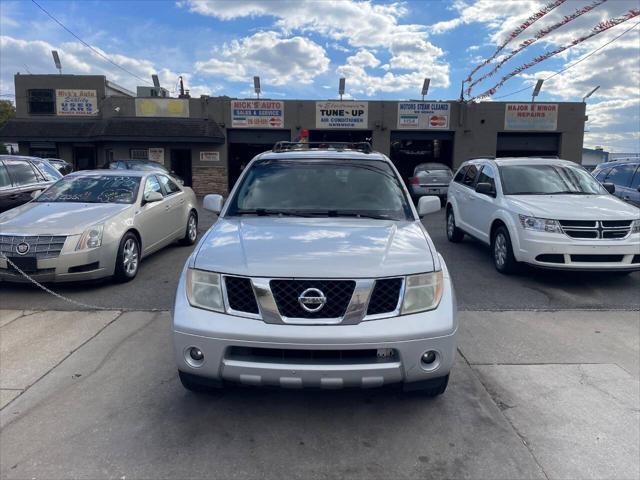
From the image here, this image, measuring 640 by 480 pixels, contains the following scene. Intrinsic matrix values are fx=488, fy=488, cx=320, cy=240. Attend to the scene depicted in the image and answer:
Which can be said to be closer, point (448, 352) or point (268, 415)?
point (448, 352)

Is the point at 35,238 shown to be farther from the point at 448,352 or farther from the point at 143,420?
the point at 448,352

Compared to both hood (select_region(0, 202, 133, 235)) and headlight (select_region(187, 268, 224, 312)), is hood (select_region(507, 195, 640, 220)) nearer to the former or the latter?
headlight (select_region(187, 268, 224, 312))

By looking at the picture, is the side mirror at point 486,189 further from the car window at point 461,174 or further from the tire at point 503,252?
the car window at point 461,174

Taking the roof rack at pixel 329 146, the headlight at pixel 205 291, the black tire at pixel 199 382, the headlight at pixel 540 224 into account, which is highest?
the roof rack at pixel 329 146

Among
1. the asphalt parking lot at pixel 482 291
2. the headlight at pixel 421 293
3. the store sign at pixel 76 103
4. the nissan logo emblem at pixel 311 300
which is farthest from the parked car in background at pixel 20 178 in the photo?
the store sign at pixel 76 103

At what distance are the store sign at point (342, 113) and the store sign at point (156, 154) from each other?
7.78m

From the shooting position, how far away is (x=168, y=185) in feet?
28.6

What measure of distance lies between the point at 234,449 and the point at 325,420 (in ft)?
2.08

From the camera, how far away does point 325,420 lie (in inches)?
127

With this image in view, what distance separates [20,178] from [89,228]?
4.02 meters

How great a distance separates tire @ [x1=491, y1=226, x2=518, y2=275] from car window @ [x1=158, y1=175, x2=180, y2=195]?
547cm

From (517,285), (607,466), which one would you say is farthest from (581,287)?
(607,466)

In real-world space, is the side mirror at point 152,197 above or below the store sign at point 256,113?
below

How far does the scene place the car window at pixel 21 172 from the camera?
348 inches
